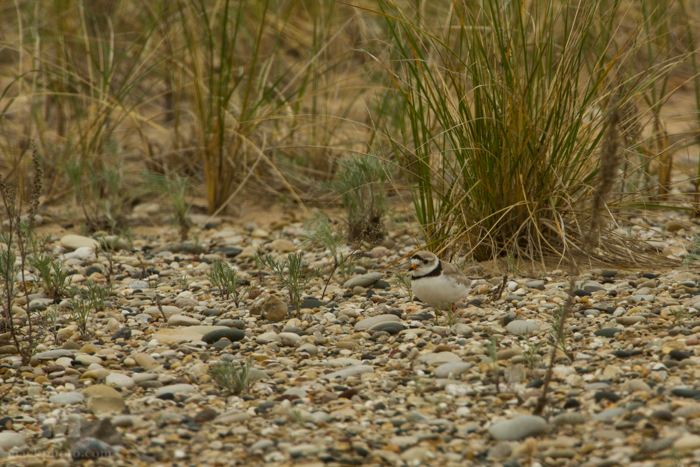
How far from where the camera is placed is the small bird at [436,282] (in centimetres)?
371

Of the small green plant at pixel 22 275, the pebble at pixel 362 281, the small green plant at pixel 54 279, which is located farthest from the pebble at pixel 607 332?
the small green plant at pixel 54 279

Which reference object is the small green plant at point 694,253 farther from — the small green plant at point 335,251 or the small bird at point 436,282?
the small green plant at point 335,251

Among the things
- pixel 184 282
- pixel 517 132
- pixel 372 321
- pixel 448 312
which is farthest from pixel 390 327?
pixel 184 282

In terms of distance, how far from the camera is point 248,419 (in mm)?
2949

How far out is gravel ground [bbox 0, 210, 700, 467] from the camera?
2.69 meters

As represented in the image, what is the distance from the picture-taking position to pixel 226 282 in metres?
4.36

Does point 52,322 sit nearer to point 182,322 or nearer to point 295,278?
point 182,322

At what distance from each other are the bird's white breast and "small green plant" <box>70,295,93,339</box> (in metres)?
1.71

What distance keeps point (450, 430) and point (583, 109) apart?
6.95 feet

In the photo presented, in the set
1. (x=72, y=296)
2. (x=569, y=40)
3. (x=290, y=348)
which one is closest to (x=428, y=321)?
(x=290, y=348)

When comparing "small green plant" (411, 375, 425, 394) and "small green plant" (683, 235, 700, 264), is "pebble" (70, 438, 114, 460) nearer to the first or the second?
"small green plant" (411, 375, 425, 394)

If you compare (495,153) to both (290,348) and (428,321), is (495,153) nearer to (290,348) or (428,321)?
(428,321)

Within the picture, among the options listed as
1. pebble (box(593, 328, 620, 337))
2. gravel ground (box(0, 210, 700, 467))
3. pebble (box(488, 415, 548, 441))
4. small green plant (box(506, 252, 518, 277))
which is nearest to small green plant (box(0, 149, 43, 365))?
gravel ground (box(0, 210, 700, 467))

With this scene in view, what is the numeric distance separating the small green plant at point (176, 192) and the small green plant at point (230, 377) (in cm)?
271
